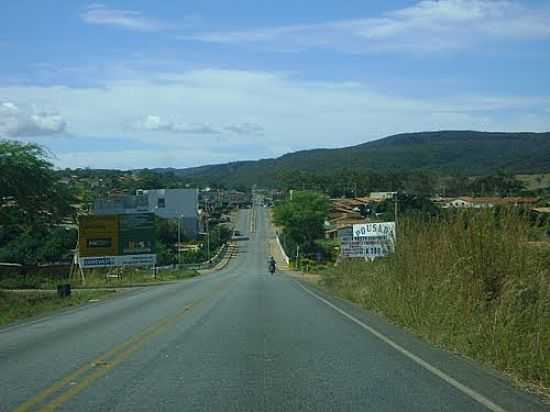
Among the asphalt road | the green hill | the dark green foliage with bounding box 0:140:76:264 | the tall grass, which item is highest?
the green hill

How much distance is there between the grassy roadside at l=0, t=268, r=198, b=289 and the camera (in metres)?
55.2

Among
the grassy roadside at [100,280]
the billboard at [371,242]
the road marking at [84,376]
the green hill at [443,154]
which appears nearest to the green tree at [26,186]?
the grassy roadside at [100,280]

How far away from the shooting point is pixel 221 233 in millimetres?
136125

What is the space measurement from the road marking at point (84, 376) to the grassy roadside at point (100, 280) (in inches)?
1566

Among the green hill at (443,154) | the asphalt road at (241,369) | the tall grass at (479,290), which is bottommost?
the asphalt road at (241,369)

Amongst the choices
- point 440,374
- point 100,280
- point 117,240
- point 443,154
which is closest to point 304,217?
point 443,154

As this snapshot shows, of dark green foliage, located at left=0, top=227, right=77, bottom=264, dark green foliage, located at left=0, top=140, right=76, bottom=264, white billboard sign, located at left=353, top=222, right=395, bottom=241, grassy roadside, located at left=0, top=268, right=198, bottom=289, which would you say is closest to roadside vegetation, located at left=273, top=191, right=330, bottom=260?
dark green foliage, located at left=0, top=227, right=77, bottom=264

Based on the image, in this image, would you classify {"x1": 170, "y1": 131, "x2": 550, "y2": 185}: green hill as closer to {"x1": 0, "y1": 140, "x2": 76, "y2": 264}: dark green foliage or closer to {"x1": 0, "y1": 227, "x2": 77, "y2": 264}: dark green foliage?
{"x1": 0, "y1": 140, "x2": 76, "y2": 264}: dark green foliage

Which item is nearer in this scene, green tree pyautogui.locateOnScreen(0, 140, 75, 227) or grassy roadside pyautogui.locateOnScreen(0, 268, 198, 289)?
green tree pyautogui.locateOnScreen(0, 140, 75, 227)

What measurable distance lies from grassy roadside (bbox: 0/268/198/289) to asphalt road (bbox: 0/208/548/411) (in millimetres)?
35691

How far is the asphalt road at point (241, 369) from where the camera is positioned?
921cm

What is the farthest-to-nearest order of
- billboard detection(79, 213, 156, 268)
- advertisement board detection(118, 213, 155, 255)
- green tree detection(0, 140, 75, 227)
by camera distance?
1. advertisement board detection(118, 213, 155, 255)
2. billboard detection(79, 213, 156, 268)
3. green tree detection(0, 140, 75, 227)

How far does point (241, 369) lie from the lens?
38.5 feet

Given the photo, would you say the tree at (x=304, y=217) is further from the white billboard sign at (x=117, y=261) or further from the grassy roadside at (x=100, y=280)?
the white billboard sign at (x=117, y=261)
